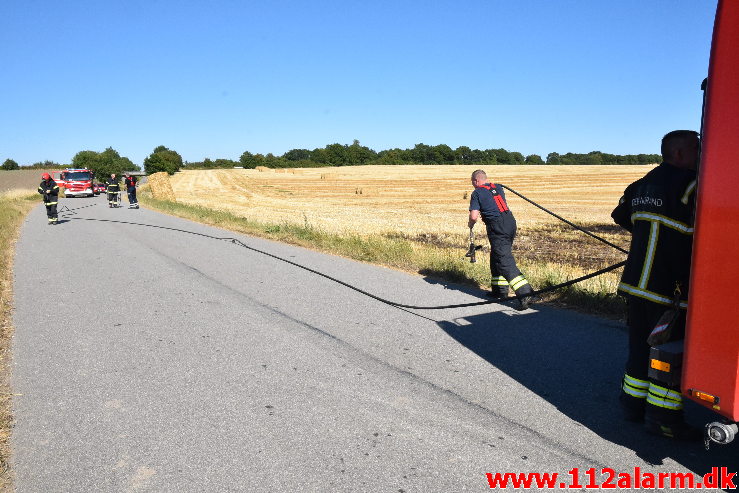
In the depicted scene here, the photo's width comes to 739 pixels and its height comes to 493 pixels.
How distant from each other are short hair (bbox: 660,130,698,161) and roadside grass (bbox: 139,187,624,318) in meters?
3.16

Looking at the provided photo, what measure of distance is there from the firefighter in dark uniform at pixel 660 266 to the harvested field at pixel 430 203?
749cm

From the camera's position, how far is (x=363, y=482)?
2.89 metres

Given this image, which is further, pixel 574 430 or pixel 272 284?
pixel 272 284

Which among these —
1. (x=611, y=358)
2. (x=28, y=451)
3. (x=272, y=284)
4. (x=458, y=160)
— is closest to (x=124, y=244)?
(x=272, y=284)

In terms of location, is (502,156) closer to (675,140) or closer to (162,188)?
(162,188)

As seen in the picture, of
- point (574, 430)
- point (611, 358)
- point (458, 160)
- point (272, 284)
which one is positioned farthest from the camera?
point (458, 160)

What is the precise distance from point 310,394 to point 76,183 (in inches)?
1511

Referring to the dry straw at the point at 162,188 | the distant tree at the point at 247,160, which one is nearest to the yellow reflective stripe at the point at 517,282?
the dry straw at the point at 162,188

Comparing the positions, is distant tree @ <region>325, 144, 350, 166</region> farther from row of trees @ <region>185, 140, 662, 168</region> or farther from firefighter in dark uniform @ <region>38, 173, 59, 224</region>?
firefighter in dark uniform @ <region>38, 173, 59, 224</region>

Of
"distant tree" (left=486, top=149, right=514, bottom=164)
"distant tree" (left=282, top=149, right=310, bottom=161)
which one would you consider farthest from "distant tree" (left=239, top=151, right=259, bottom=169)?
"distant tree" (left=486, top=149, right=514, bottom=164)

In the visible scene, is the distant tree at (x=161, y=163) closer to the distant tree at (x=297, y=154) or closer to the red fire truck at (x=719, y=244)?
the distant tree at (x=297, y=154)

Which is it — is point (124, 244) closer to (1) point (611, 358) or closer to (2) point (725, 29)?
(1) point (611, 358)

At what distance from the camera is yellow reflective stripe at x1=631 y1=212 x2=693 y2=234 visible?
3.05 metres

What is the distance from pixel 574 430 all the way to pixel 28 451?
3.36 metres
